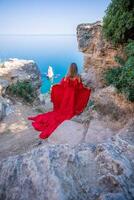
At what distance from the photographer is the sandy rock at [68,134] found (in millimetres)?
5414

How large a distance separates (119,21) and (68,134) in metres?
4.36

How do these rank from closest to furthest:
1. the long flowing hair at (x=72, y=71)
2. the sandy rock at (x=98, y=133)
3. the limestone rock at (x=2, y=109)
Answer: the sandy rock at (x=98, y=133) → the long flowing hair at (x=72, y=71) → the limestone rock at (x=2, y=109)

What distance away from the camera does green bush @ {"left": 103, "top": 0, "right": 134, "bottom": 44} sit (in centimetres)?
777

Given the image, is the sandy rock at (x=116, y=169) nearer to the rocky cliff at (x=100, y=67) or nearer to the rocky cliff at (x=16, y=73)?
the rocky cliff at (x=100, y=67)

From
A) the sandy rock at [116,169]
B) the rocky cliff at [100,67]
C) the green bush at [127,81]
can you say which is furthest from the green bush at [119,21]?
the sandy rock at [116,169]

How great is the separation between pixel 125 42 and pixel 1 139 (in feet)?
17.0

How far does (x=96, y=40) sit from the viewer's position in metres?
9.84

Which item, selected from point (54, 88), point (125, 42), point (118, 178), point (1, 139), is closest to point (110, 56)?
point (125, 42)

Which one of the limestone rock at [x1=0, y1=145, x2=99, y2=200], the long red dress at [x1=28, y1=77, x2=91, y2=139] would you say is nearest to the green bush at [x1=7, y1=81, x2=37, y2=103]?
the long red dress at [x1=28, y1=77, x2=91, y2=139]

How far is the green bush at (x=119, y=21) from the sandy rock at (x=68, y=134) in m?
3.73

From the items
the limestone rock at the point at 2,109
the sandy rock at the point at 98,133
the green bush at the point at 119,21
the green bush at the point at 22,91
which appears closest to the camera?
the sandy rock at the point at 98,133

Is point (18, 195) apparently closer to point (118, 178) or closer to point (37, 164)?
point (37, 164)

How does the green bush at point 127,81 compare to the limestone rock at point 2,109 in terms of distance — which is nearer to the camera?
the green bush at point 127,81

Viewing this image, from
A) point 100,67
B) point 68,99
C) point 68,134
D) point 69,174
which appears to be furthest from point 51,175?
point 100,67
